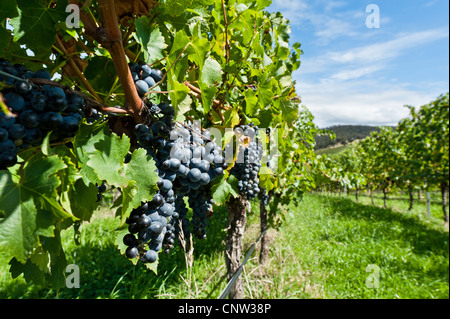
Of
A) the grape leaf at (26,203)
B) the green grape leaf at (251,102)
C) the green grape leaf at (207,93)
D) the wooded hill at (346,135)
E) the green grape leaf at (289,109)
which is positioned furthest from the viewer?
the wooded hill at (346,135)

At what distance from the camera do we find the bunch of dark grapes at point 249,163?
6.38ft

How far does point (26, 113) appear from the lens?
26.8 inches

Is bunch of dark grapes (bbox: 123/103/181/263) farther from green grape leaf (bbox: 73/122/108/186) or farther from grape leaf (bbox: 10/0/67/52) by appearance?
grape leaf (bbox: 10/0/67/52)

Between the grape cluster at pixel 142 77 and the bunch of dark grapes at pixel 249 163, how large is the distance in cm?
90

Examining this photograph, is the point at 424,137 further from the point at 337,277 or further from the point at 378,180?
the point at 337,277

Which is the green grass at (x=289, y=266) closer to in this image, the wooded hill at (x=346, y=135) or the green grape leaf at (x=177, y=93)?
the green grape leaf at (x=177, y=93)

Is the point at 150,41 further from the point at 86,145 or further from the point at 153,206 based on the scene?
the point at 153,206

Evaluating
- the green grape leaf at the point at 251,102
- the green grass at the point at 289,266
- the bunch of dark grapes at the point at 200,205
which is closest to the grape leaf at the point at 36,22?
the green grape leaf at the point at 251,102

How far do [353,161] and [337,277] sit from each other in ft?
64.0

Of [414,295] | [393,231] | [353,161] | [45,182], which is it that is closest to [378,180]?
[353,161]

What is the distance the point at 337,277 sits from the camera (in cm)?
516

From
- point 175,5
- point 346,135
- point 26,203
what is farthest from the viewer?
point 346,135

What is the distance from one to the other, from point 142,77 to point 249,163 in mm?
1312

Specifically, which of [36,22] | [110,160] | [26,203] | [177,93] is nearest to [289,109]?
[177,93]
